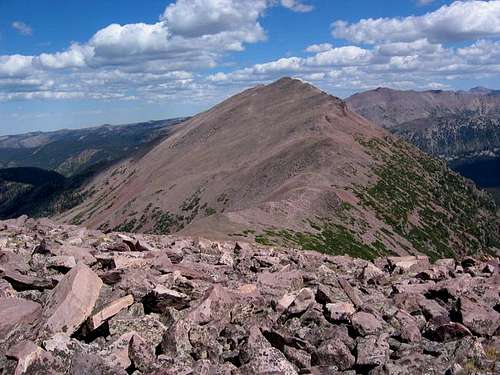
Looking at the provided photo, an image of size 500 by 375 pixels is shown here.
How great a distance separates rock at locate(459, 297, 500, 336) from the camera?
48.2ft

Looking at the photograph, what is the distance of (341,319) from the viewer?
15453 mm

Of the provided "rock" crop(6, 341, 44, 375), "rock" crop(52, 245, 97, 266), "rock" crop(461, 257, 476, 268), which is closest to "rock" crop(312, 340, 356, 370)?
"rock" crop(6, 341, 44, 375)

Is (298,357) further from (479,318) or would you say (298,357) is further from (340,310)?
(479,318)

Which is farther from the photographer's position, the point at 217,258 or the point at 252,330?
the point at 217,258

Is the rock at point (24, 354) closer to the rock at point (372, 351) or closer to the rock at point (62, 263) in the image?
the rock at point (62, 263)

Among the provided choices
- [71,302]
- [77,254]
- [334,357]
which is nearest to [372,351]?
[334,357]

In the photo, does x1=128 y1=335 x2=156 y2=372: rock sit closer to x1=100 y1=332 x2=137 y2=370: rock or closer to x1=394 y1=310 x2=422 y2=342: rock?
x1=100 y1=332 x2=137 y2=370: rock

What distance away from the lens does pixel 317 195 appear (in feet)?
336

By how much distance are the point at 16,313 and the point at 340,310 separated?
9837mm

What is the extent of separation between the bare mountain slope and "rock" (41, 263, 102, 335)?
157 feet

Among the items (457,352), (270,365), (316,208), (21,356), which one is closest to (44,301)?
(21,356)

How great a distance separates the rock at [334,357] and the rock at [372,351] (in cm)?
26

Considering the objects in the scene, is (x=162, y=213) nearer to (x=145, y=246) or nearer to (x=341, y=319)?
(x=145, y=246)

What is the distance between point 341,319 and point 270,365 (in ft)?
12.6
